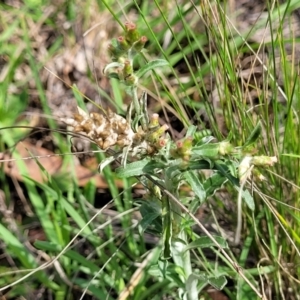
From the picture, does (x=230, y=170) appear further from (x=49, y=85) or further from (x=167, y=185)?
(x=49, y=85)

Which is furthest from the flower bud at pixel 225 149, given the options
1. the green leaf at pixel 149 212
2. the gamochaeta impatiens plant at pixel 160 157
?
the green leaf at pixel 149 212

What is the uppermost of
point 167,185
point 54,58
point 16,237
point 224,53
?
point 54,58

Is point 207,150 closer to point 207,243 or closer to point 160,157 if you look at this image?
point 160,157

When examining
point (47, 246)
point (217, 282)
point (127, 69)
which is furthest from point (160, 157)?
point (47, 246)

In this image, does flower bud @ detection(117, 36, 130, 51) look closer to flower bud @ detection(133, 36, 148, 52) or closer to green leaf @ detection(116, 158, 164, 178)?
flower bud @ detection(133, 36, 148, 52)

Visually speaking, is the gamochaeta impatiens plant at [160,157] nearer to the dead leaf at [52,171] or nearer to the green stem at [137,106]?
the green stem at [137,106]

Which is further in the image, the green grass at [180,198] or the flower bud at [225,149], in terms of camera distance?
the green grass at [180,198]

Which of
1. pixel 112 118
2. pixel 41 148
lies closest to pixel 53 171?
pixel 41 148
